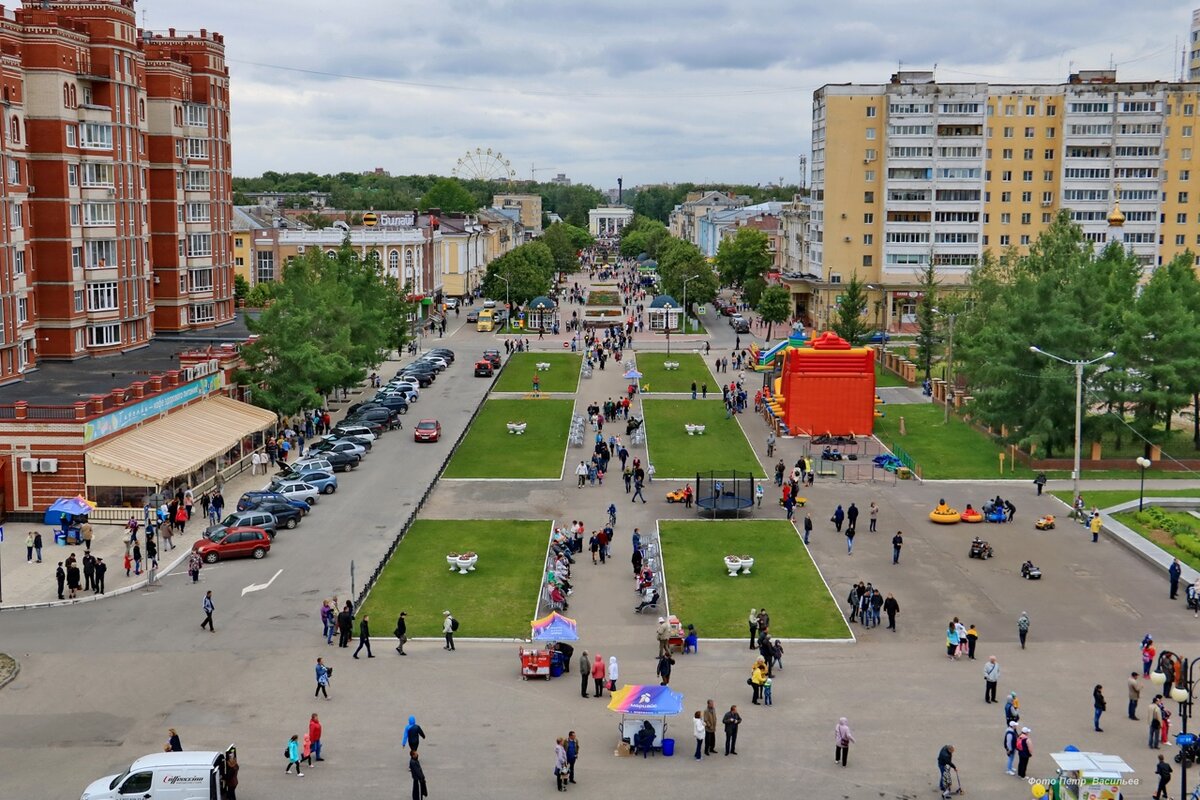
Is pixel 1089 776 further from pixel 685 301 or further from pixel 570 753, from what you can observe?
pixel 685 301

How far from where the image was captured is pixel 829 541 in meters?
46.2

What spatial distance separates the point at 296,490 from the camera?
2018 inches

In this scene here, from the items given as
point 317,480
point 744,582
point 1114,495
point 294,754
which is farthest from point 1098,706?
point 317,480

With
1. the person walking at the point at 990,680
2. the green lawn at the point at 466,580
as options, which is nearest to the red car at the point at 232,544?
the green lawn at the point at 466,580

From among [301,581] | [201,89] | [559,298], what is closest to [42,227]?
[201,89]

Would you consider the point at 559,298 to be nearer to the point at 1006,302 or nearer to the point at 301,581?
the point at 1006,302

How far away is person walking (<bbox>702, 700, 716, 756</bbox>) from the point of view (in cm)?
2764

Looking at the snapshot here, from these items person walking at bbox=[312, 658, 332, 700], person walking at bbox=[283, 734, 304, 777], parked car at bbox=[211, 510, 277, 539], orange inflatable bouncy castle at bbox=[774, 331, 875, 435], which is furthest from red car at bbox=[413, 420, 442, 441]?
person walking at bbox=[283, 734, 304, 777]

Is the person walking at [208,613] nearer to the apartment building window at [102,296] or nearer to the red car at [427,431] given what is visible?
the red car at [427,431]

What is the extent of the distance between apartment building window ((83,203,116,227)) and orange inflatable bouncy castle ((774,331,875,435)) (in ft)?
117

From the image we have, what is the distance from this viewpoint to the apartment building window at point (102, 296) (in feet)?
210

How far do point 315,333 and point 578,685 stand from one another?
39.3 m

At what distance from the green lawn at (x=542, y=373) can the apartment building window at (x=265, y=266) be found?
103 feet

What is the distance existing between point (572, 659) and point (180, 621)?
38.6 ft
